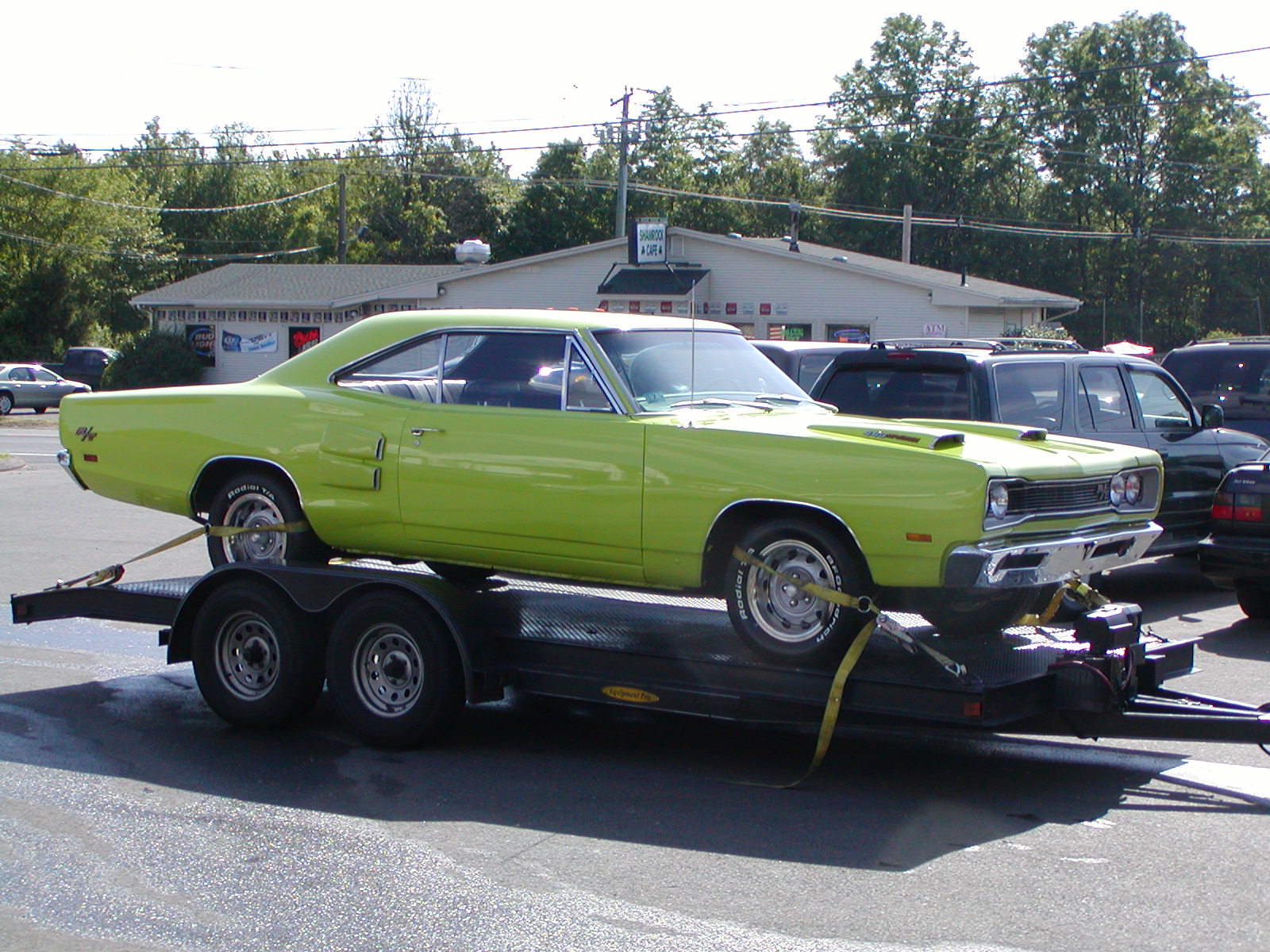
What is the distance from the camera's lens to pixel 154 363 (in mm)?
42062

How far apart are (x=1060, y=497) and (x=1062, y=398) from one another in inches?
158

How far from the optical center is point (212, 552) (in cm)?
748

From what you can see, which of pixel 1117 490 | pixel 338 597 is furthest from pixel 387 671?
pixel 1117 490

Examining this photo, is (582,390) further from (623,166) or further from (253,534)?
(623,166)

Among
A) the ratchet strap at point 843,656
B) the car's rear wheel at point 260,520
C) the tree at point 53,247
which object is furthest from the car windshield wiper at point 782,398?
the tree at point 53,247

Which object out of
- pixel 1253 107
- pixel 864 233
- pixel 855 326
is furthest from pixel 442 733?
pixel 1253 107

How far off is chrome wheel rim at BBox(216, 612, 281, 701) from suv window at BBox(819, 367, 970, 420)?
446 cm

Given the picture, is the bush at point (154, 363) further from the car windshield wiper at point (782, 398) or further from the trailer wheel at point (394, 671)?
the car windshield wiper at point (782, 398)

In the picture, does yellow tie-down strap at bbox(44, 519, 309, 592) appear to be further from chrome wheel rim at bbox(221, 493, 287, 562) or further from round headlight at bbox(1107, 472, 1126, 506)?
round headlight at bbox(1107, 472, 1126, 506)

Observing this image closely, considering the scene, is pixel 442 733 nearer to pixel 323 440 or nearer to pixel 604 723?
pixel 604 723

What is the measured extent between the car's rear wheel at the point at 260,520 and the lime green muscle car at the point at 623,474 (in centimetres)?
1

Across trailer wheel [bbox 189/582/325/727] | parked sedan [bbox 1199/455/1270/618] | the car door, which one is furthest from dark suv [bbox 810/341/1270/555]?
trailer wheel [bbox 189/582/325/727]

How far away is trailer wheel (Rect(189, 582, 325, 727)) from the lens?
6.80m

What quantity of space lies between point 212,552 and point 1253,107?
70015 mm
